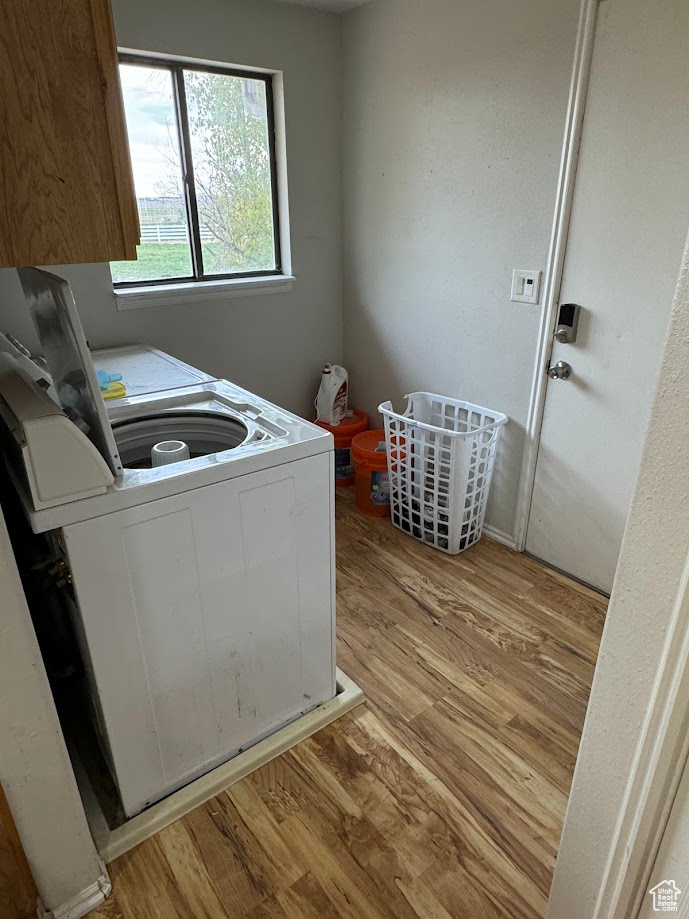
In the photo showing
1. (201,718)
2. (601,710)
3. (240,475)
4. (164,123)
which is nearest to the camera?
(601,710)

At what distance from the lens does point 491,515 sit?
8.61 ft

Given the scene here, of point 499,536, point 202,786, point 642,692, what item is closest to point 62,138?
point 642,692

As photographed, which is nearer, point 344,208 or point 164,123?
point 164,123

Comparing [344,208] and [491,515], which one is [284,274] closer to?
[344,208]

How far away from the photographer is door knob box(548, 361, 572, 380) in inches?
84.0

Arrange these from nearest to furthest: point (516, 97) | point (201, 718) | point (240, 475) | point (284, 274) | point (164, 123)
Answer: point (240, 475), point (201, 718), point (516, 97), point (164, 123), point (284, 274)

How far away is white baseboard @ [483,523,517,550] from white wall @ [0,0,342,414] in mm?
1214

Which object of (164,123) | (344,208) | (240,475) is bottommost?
(240,475)

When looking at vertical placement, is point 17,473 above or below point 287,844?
above

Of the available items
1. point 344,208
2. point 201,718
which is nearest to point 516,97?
point 344,208

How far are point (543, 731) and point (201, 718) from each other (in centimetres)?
97

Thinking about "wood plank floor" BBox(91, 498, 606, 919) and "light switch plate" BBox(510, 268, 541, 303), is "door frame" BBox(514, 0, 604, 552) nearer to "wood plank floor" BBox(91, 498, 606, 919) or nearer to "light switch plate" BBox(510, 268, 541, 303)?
"light switch plate" BBox(510, 268, 541, 303)

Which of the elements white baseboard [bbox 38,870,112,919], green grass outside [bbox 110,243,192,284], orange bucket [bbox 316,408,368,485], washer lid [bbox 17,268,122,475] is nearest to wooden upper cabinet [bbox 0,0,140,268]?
washer lid [bbox 17,268,122,475]

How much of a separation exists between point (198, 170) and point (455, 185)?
1.13 metres
